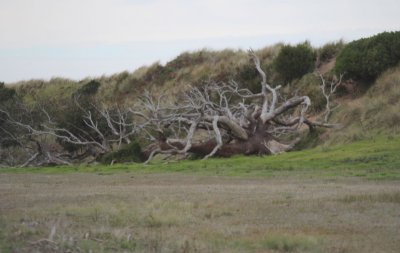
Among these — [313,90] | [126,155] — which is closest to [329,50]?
[313,90]

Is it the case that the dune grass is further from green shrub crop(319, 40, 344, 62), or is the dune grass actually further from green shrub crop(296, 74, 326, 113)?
green shrub crop(319, 40, 344, 62)

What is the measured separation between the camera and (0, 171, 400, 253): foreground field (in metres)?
9.44

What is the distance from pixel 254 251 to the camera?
30.6 feet

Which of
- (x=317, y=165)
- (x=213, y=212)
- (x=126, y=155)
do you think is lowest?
(x=126, y=155)

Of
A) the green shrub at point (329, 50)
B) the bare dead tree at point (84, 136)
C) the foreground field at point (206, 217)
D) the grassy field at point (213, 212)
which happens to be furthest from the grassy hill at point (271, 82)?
the foreground field at point (206, 217)

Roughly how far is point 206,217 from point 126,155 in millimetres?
21557

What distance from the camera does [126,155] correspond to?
33656 mm

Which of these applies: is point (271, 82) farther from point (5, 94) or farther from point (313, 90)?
point (5, 94)

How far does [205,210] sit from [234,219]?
106 centimetres

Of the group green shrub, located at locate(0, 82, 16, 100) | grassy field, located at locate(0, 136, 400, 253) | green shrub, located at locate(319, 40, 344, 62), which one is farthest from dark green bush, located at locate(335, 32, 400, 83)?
green shrub, located at locate(0, 82, 16, 100)

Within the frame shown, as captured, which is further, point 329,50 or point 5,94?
point 5,94

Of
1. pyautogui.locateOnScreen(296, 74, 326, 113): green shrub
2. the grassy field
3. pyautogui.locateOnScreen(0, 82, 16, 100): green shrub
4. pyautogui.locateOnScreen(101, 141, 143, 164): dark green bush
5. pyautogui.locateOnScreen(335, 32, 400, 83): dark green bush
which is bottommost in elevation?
pyautogui.locateOnScreen(101, 141, 143, 164): dark green bush

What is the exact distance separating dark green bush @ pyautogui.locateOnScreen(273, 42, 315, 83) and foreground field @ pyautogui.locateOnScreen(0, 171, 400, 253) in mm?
26649

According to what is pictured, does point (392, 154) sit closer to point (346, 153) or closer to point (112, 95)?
point (346, 153)
